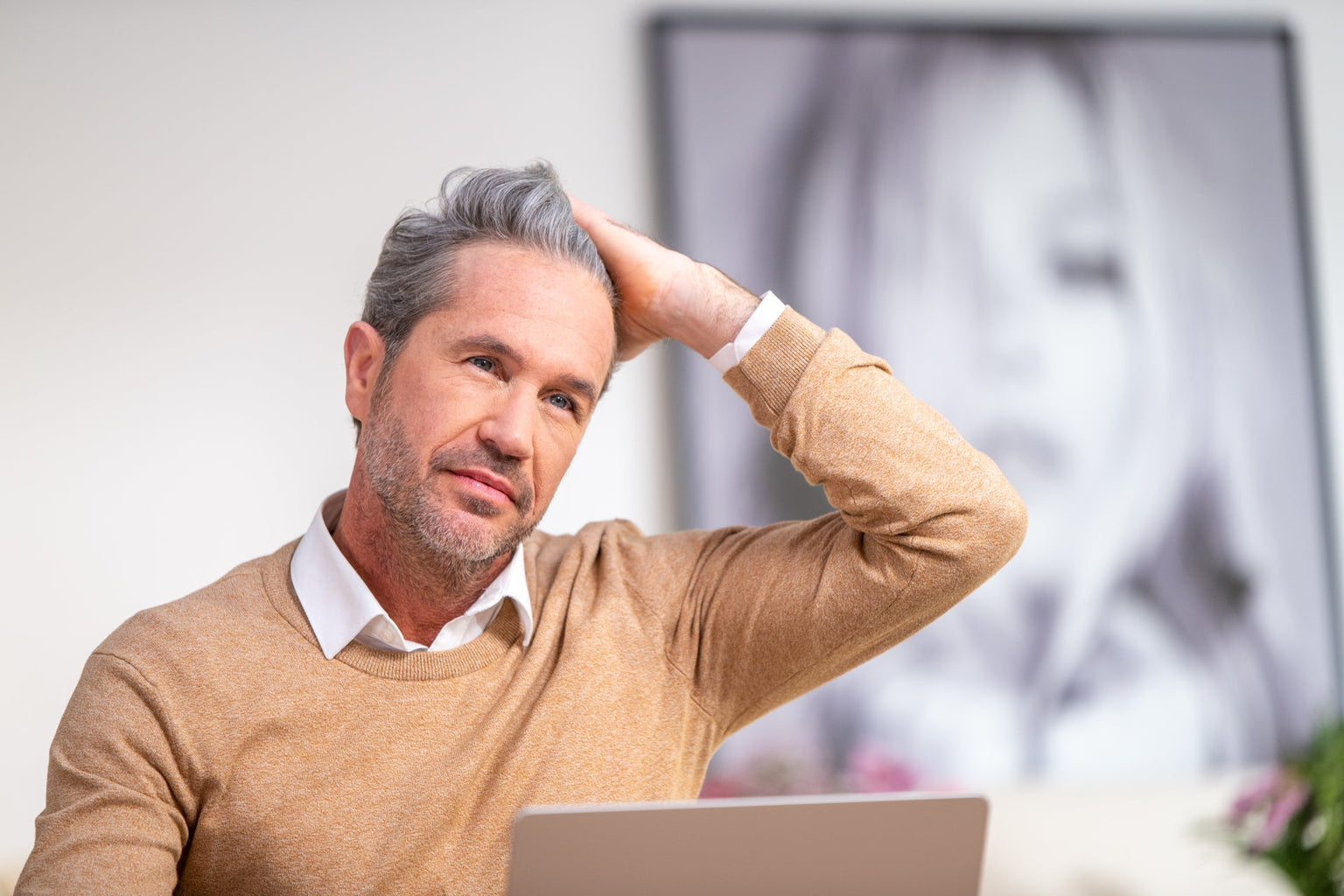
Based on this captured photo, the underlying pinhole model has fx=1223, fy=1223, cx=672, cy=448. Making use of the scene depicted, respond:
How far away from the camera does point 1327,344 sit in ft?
9.64

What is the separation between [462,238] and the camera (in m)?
1.54

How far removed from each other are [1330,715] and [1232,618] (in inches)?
11.4

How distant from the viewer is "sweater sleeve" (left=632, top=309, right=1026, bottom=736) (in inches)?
55.6

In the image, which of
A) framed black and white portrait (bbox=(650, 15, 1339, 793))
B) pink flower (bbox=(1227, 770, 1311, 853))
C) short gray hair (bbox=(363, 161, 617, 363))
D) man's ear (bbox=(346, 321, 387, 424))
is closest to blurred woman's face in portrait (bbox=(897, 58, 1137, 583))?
framed black and white portrait (bbox=(650, 15, 1339, 793))

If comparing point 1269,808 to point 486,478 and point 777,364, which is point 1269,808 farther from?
point 486,478

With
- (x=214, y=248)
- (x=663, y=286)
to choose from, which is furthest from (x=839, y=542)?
(x=214, y=248)

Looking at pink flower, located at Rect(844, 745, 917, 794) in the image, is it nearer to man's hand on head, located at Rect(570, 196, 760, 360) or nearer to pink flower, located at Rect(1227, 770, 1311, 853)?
pink flower, located at Rect(1227, 770, 1311, 853)

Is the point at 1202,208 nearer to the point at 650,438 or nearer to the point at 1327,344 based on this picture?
the point at 1327,344

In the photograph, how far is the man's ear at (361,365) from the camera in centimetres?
157

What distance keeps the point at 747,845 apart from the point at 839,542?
597mm

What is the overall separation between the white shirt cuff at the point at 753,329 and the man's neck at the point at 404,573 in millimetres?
380

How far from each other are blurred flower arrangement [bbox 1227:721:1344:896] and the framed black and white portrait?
2.52ft

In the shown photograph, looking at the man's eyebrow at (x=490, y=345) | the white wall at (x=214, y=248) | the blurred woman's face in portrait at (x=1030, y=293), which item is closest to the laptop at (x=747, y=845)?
the man's eyebrow at (x=490, y=345)

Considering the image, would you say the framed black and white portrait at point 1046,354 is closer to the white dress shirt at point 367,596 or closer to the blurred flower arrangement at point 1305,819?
the blurred flower arrangement at point 1305,819
